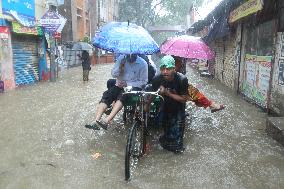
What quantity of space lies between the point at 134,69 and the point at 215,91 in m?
7.11

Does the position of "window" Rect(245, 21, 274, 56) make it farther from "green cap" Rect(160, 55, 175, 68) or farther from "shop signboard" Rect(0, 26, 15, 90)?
"shop signboard" Rect(0, 26, 15, 90)

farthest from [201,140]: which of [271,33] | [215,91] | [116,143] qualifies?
[215,91]

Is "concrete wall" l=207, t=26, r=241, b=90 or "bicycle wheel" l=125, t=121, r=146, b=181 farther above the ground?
"concrete wall" l=207, t=26, r=241, b=90

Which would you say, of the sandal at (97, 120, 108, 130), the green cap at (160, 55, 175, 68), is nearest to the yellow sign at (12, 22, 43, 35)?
the sandal at (97, 120, 108, 130)

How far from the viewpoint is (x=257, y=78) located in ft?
31.4

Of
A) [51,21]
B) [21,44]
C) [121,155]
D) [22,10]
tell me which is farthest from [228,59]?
[121,155]

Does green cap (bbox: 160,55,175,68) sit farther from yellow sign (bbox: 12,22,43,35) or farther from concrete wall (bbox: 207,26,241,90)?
yellow sign (bbox: 12,22,43,35)

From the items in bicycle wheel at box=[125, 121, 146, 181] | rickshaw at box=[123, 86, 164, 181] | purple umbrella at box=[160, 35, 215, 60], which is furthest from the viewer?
purple umbrella at box=[160, 35, 215, 60]

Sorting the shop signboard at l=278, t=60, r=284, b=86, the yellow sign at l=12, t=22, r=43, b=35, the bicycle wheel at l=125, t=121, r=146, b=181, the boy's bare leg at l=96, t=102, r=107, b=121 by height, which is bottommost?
the bicycle wheel at l=125, t=121, r=146, b=181

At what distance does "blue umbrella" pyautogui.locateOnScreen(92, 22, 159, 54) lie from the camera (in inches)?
224

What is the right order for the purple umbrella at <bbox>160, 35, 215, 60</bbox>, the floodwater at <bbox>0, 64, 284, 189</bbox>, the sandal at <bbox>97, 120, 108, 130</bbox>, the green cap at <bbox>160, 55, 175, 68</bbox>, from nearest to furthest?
the floodwater at <bbox>0, 64, 284, 189</bbox> → the green cap at <bbox>160, 55, 175, 68</bbox> → the sandal at <bbox>97, 120, 108, 130</bbox> → the purple umbrella at <bbox>160, 35, 215, 60</bbox>

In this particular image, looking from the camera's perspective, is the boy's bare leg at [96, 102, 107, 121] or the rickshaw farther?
the boy's bare leg at [96, 102, 107, 121]

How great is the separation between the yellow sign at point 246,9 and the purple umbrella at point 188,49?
197cm

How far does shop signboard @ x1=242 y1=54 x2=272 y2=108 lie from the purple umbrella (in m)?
2.39
